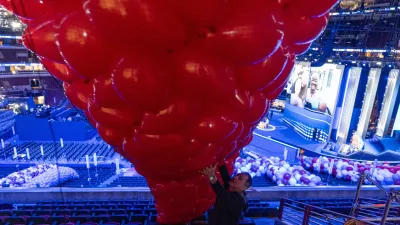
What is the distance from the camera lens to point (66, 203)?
4.51 m

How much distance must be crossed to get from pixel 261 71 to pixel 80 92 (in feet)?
2.96

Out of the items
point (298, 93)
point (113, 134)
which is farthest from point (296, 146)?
point (113, 134)

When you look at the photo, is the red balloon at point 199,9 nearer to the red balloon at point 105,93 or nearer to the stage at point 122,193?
the red balloon at point 105,93

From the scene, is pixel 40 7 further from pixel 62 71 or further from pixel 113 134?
pixel 113 134

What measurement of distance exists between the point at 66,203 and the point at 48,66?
148 inches

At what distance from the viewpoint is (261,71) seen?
1.24m

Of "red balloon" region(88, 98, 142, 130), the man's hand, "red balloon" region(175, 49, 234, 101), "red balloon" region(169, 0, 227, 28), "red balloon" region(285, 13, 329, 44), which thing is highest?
"red balloon" region(285, 13, 329, 44)

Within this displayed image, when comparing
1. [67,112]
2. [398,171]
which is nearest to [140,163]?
[398,171]

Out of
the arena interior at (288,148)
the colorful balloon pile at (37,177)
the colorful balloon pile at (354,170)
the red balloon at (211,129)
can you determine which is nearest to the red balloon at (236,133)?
the red balloon at (211,129)

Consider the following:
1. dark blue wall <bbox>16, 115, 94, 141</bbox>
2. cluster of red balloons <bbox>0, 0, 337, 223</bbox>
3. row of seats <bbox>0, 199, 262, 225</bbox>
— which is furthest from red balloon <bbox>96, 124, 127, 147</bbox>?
dark blue wall <bbox>16, 115, 94, 141</bbox>

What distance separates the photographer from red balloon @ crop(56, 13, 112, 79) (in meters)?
1.03

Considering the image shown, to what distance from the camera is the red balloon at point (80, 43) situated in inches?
40.7

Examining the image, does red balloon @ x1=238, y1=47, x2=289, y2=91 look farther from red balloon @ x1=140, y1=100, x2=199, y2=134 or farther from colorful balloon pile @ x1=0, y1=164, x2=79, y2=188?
colorful balloon pile @ x1=0, y1=164, x2=79, y2=188

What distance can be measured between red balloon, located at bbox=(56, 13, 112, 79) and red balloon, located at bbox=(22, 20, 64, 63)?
0.12 metres
